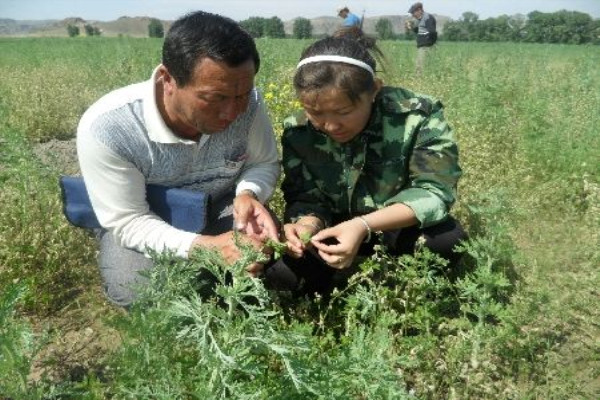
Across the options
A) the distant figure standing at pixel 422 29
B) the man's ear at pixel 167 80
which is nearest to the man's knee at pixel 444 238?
the man's ear at pixel 167 80

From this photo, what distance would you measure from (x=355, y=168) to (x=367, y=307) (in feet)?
2.91

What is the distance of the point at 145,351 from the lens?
1.35m

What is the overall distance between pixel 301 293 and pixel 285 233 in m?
0.68

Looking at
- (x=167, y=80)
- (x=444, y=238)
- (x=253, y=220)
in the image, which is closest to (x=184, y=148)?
(x=167, y=80)

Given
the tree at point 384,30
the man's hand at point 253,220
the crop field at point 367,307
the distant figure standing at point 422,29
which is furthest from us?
the distant figure standing at point 422,29

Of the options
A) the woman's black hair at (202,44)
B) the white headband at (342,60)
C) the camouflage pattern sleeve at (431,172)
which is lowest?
the camouflage pattern sleeve at (431,172)

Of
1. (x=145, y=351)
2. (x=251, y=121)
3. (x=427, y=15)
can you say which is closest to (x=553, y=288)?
(x=251, y=121)

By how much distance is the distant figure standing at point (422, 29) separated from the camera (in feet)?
32.8

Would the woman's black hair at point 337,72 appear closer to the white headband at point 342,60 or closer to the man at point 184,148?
the white headband at point 342,60

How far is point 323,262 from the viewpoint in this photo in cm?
269

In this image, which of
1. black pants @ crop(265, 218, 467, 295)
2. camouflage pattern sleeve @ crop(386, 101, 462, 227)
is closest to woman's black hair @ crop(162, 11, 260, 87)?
camouflage pattern sleeve @ crop(386, 101, 462, 227)

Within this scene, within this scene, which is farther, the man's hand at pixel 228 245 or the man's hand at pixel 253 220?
the man's hand at pixel 253 220

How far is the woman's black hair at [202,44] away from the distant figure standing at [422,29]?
8.05 metres

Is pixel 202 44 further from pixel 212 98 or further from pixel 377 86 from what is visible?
pixel 377 86
